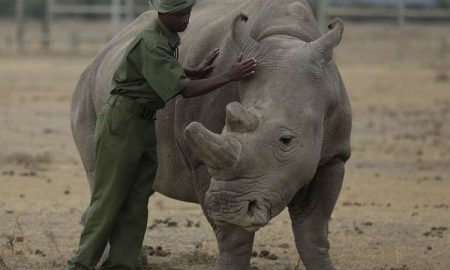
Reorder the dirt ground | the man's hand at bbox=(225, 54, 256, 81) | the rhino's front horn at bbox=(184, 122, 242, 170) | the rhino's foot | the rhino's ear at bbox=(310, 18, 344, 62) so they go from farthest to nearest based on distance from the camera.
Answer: the dirt ground < the rhino's foot < the rhino's ear at bbox=(310, 18, 344, 62) < the man's hand at bbox=(225, 54, 256, 81) < the rhino's front horn at bbox=(184, 122, 242, 170)

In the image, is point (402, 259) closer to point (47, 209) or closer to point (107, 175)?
point (107, 175)

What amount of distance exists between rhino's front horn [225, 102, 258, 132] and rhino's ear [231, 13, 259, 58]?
714mm

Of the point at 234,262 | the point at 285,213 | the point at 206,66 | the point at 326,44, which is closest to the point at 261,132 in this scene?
the point at 326,44

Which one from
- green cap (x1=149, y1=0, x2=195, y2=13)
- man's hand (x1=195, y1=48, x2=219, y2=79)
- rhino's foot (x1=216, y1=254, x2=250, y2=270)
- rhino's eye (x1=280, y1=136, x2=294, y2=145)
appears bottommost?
rhino's foot (x1=216, y1=254, x2=250, y2=270)

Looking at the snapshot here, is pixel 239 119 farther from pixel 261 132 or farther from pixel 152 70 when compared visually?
pixel 152 70

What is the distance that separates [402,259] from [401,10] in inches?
1019

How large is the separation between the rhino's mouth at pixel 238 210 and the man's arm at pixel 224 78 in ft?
2.33

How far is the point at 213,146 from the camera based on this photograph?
669 cm

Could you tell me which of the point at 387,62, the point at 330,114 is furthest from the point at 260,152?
the point at 387,62

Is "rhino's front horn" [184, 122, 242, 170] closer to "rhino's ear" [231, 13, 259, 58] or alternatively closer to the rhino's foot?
"rhino's ear" [231, 13, 259, 58]

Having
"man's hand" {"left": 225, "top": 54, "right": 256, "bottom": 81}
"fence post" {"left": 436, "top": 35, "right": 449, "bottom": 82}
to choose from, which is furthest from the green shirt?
"fence post" {"left": 436, "top": 35, "right": 449, "bottom": 82}

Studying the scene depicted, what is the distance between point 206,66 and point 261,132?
102 cm

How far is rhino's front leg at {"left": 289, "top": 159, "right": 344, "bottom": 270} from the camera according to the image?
7977mm

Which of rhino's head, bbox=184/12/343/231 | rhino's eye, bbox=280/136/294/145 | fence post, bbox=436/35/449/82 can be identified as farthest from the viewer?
fence post, bbox=436/35/449/82
